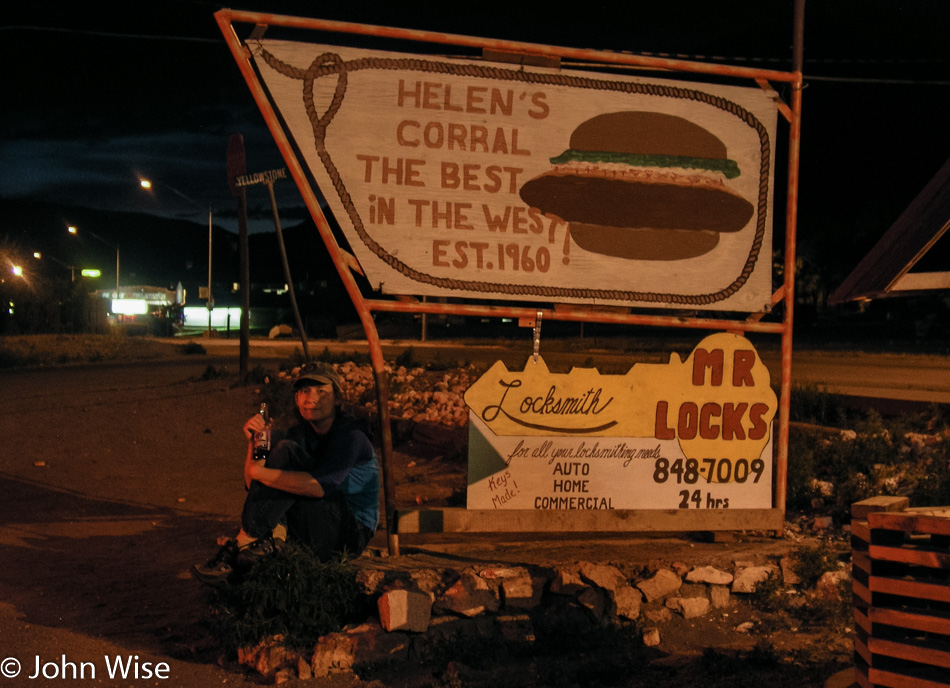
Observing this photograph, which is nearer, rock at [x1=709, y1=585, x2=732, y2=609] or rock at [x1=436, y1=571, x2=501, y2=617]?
rock at [x1=436, y1=571, x2=501, y2=617]

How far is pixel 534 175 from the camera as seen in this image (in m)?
5.45

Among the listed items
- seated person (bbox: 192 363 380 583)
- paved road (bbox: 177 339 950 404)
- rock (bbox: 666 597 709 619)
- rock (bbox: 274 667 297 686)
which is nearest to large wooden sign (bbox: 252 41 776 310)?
seated person (bbox: 192 363 380 583)

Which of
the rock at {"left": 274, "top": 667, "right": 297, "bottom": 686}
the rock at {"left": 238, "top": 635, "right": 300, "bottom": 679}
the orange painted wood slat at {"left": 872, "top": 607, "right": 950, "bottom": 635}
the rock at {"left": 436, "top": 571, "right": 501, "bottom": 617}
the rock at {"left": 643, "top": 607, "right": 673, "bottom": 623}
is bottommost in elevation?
the rock at {"left": 274, "top": 667, "right": 297, "bottom": 686}

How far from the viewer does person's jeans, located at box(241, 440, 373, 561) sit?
15.1ft

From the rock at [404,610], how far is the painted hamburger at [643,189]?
8.49 feet

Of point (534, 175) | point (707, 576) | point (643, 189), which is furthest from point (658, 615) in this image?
point (534, 175)

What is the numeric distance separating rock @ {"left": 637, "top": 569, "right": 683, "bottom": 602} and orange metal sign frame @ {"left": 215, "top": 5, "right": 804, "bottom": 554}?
1052mm

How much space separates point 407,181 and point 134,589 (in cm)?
343

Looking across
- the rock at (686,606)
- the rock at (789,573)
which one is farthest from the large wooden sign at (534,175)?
the rock at (686,606)

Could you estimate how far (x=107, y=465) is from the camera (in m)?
9.91

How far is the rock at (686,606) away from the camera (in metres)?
5.09

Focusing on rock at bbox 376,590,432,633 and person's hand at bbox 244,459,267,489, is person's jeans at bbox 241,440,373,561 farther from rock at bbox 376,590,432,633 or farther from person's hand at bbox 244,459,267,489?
rock at bbox 376,590,432,633

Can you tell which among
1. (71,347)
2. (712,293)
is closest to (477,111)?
(712,293)

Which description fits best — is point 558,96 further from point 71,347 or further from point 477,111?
point 71,347
